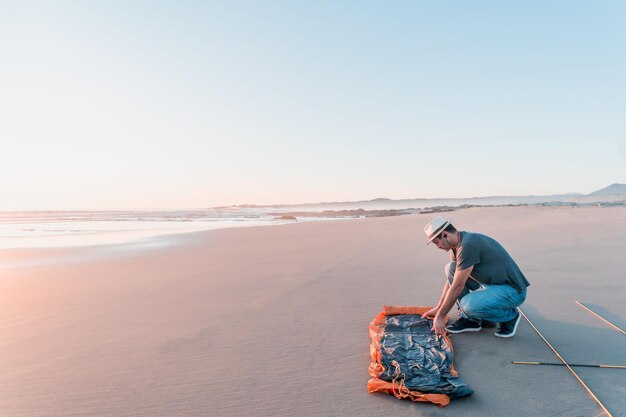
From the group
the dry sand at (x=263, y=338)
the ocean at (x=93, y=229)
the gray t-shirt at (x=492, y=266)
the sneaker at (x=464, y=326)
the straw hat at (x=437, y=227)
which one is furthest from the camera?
the ocean at (x=93, y=229)

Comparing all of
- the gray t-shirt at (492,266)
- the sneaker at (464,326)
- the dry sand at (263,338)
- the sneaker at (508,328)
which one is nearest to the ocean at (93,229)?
the dry sand at (263,338)

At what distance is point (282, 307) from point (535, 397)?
309cm

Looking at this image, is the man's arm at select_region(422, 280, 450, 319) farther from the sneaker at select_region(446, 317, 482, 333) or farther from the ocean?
the ocean

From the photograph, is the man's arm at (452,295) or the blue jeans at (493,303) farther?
the blue jeans at (493,303)

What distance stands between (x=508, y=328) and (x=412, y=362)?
134 centimetres

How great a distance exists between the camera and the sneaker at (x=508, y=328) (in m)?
4.21

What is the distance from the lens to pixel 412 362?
11.4 feet

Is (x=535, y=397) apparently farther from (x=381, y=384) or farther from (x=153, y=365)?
(x=153, y=365)

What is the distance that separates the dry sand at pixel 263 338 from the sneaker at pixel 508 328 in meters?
0.09

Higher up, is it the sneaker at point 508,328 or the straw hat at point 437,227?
the straw hat at point 437,227

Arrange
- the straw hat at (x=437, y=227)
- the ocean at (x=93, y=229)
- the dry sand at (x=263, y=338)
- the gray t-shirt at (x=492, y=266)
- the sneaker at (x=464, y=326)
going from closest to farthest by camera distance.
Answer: the dry sand at (x=263, y=338)
the straw hat at (x=437, y=227)
the gray t-shirt at (x=492, y=266)
the sneaker at (x=464, y=326)
the ocean at (x=93, y=229)

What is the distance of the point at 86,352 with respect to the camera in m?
4.05

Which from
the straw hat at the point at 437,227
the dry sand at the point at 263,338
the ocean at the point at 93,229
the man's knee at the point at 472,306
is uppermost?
the straw hat at the point at 437,227

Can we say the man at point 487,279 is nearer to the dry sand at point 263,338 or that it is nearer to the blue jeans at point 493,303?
the blue jeans at point 493,303
